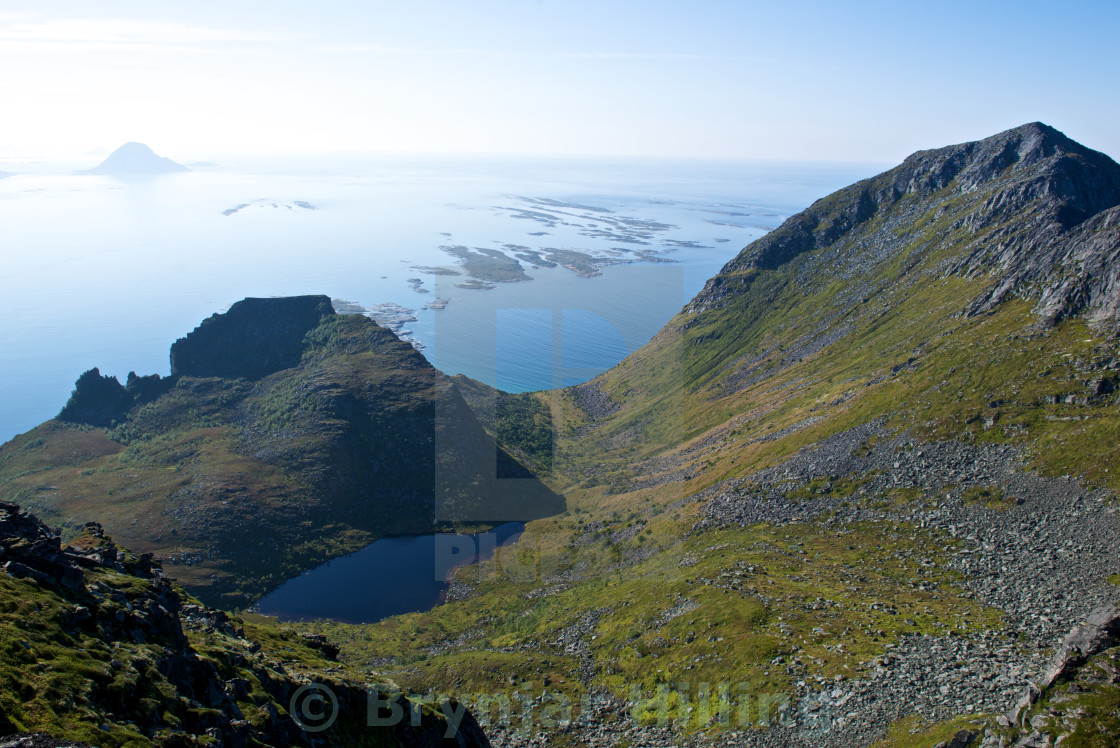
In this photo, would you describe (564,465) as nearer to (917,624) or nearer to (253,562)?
(253,562)

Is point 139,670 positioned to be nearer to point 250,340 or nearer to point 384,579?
point 384,579

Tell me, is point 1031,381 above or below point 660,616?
above

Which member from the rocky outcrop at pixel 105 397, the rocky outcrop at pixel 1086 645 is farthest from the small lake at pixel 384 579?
the rocky outcrop at pixel 105 397

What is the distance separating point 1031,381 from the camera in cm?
5597

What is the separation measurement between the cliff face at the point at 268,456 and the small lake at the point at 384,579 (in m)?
2.31

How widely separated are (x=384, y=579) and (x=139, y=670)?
53.4 m

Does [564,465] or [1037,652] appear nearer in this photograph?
[1037,652]

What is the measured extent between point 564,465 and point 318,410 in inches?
1774

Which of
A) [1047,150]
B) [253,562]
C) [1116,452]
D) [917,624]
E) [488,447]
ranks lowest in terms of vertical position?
[253,562]

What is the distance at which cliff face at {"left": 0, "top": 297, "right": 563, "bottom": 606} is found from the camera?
258 feet

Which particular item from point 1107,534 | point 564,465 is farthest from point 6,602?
point 564,465

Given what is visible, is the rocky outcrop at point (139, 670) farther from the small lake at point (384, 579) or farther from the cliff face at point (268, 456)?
the cliff face at point (268, 456)

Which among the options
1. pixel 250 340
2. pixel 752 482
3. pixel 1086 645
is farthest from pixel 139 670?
pixel 250 340

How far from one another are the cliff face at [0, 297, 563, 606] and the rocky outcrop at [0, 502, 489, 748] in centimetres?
4296
